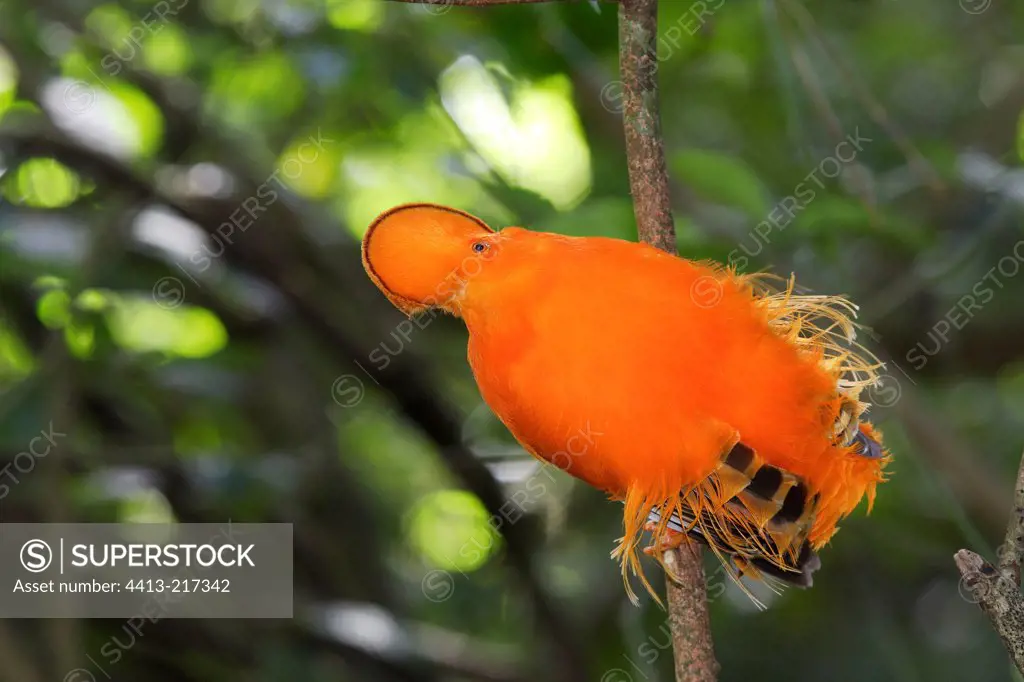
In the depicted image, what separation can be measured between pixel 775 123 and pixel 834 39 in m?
0.22

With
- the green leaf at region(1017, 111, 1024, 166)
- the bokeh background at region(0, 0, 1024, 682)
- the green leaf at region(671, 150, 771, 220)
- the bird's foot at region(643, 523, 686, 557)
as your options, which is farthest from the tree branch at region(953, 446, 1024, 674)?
the green leaf at region(1017, 111, 1024, 166)

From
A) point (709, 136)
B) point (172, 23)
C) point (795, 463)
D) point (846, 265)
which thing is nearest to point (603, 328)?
point (795, 463)

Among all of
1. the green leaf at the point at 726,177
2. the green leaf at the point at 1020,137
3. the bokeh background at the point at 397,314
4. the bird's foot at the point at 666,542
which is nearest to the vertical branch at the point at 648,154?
the bird's foot at the point at 666,542

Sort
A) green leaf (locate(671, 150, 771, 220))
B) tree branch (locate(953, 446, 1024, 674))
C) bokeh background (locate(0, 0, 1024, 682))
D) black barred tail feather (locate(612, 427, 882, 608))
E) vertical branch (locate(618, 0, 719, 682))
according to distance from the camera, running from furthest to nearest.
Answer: bokeh background (locate(0, 0, 1024, 682))
green leaf (locate(671, 150, 771, 220))
vertical branch (locate(618, 0, 719, 682))
black barred tail feather (locate(612, 427, 882, 608))
tree branch (locate(953, 446, 1024, 674))

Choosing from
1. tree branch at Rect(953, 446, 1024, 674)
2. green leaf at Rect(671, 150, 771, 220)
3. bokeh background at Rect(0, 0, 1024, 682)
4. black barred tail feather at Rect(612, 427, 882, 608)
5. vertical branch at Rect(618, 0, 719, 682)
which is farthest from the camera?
bokeh background at Rect(0, 0, 1024, 682)

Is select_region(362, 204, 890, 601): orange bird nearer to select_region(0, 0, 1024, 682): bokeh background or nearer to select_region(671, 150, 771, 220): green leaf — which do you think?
select_region(671, 150, 771, 220): green leaf

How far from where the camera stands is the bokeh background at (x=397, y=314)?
6.68 feet

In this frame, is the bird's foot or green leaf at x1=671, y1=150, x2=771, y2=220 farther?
green leaf at x1=671, y1=150, x2=771, y2=220

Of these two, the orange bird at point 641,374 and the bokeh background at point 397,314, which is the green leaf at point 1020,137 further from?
the orange bird at point 641,374

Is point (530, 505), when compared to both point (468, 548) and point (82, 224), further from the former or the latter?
point (82, 224)

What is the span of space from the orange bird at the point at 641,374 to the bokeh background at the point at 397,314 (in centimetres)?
87

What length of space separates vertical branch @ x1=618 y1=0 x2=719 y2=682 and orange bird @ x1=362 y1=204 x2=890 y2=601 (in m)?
0.11

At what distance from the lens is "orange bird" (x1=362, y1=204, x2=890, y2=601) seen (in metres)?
0.94

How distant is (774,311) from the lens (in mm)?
1129
